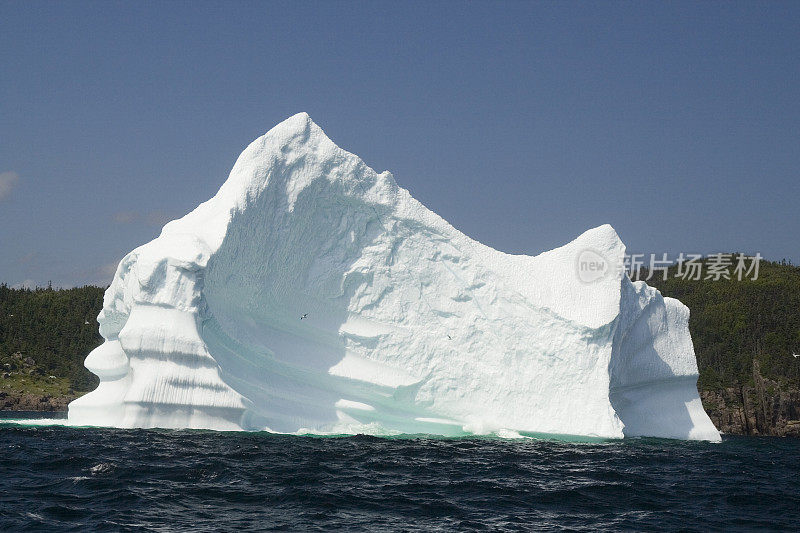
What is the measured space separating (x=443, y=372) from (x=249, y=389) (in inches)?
236

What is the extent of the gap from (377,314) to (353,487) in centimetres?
1183

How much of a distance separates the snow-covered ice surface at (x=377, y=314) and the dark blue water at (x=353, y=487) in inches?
152

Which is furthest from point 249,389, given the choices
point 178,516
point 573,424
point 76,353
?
point 76,353

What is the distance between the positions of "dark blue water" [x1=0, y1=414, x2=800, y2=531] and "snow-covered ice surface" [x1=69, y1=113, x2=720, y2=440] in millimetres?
3859

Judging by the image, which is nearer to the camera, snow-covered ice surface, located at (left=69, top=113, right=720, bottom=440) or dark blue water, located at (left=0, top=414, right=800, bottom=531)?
dark blue water, located at (left=0, top=414, right=800, bottom=531)

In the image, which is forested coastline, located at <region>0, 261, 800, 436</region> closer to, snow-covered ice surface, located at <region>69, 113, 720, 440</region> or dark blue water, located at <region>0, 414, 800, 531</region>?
snow-covered ice surface, located at <region>69, 113, 720, 440</region>

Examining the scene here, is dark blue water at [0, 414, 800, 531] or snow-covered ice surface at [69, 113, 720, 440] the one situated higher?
snow-covered ice surface at [69, 113, 720, 440]

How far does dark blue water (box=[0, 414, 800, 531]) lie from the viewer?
33.1 ft

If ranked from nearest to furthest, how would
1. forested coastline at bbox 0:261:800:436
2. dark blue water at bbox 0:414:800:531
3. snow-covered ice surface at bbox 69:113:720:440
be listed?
dark blue water at bbox 0:414:800:531 < snow-covered ice surface at bbox 69:113:720:440 < forested coastline at bbox 0:261:800:436

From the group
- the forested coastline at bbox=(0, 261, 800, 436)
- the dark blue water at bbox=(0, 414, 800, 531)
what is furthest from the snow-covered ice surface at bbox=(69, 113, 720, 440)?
the forested coastline at bbox=(0, 261, 800, 436)

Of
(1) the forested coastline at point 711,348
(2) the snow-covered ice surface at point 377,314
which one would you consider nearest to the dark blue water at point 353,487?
(2) the snow-covered ice surface at point 377,314

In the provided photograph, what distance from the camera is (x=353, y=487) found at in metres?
12.2

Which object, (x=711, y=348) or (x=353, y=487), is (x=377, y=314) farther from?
(x=711, y=348)

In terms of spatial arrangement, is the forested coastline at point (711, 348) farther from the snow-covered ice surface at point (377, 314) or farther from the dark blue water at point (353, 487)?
the dark blue water at point (353, 487)
